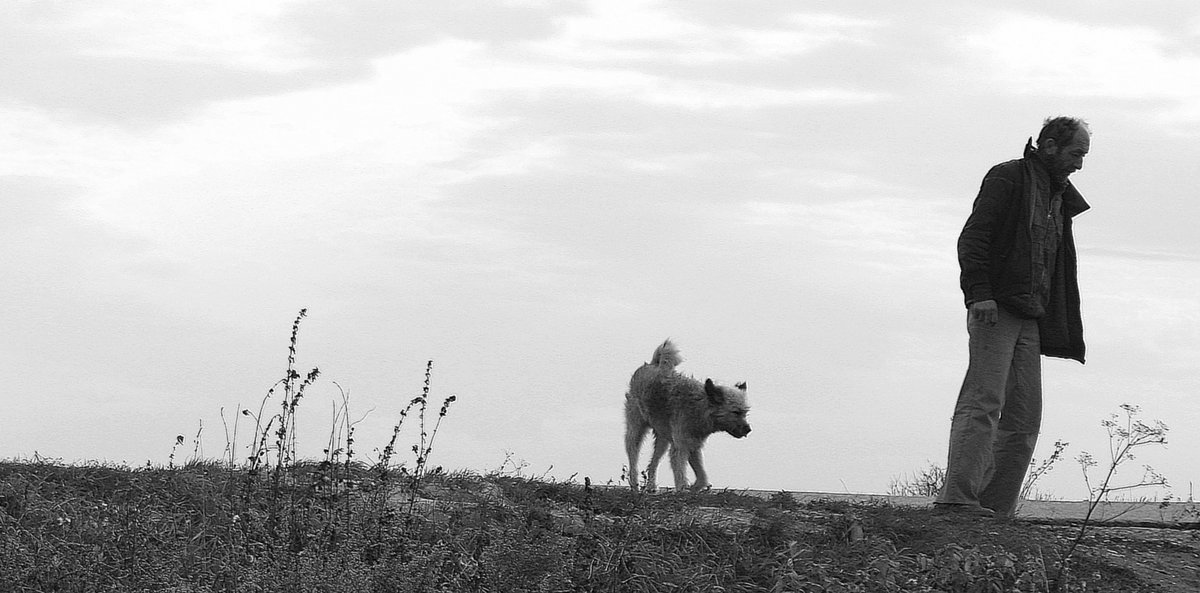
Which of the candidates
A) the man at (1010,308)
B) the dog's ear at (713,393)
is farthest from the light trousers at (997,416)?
the dog's ear at (713,393)

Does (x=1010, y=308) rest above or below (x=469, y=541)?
above

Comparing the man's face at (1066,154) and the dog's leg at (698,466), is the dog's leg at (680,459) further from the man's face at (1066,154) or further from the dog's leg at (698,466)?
the man's face at (1066,154)

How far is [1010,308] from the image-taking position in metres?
9.67

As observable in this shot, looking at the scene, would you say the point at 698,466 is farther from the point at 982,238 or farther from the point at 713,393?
the point at 982,238

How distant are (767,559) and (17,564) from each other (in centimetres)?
388

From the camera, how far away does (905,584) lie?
7.80 metres

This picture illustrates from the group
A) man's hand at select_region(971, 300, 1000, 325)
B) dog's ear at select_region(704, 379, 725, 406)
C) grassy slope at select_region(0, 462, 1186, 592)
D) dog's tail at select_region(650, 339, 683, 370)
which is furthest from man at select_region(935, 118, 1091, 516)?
dog's tail at select_region(650, 339, 683, 370)

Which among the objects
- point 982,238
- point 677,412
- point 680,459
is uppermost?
point 982,238

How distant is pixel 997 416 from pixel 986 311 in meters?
0.73

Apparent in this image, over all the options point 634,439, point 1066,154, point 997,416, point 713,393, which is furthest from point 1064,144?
point 634,439

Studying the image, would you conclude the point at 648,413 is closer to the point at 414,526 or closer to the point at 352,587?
the point at 414,526

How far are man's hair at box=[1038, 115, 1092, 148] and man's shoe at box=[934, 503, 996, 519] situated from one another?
98.6 inches

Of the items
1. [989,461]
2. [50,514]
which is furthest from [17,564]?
[989,461]

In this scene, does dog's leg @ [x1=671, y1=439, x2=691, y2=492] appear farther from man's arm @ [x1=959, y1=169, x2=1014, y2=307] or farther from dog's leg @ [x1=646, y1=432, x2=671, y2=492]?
man's arm @ [x1=959, y1=169, x2=1014, y2=307]
